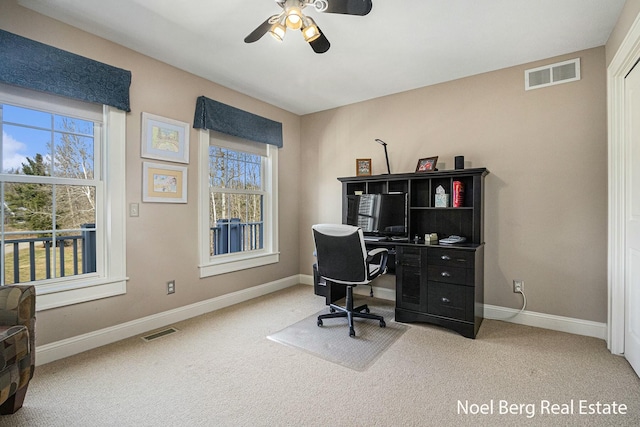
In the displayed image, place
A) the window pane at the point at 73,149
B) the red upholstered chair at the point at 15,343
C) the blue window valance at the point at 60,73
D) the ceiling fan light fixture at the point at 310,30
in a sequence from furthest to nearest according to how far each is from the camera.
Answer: the window pane at the point at 73,149
the blue window valance at the point at 60,73
the ceiling fan light fixture at the point at 310,30
the red upholstered chair at the point at 15,343

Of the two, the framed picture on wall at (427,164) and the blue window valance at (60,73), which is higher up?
the blue window valance at (60,73)

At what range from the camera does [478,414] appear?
163 cm

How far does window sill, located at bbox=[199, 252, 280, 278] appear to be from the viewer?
10.6 feet

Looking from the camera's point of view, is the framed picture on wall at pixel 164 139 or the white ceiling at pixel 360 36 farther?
the framed picture on wall at pixel 164 139

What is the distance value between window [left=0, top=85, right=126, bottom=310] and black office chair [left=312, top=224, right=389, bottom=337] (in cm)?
175

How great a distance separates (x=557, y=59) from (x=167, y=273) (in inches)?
165

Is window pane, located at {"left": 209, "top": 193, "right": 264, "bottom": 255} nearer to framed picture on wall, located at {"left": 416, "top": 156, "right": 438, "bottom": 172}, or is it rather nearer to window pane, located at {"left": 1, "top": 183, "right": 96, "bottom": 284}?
window pane, located at {"left": 1, "top": 183, "right": 96, "bottom": 284}

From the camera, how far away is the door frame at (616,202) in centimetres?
219

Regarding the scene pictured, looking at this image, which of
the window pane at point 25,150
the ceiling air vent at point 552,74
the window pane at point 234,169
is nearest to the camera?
the window pane at point 25,150

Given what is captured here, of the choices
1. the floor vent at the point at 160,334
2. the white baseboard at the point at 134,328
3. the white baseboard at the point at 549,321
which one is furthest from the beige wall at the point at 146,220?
the white baseboard at the point at 549,321

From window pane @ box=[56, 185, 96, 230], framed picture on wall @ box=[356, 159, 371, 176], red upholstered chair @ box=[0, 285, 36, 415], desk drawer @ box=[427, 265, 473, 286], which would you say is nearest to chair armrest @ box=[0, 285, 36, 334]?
red upholstered chair @ box=[0, 285, 36, 415]

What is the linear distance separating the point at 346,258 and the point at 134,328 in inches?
77.7

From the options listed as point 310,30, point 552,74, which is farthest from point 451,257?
point 310,30

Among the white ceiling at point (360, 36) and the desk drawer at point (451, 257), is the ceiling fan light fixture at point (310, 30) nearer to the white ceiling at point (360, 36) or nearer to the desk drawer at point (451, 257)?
the white ceiling at point (360, 36)
